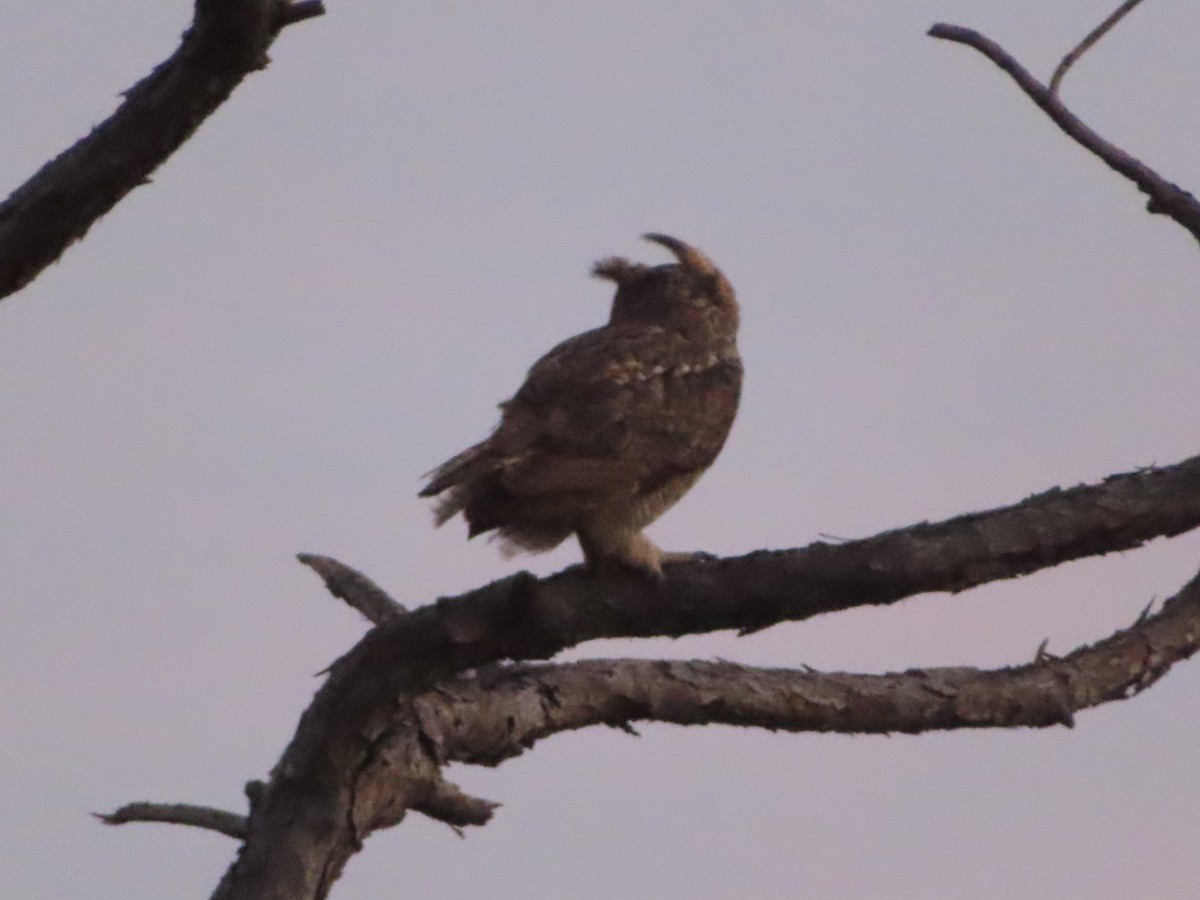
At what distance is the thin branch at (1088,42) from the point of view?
18.7 ft

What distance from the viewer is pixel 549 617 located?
5.31 m

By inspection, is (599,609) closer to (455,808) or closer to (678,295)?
(455,808)

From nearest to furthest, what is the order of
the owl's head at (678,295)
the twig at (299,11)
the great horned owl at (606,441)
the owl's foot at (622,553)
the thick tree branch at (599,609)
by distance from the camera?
the twig at (299,11) < the thick tree branch at (599,609) < the owl's foot at (622,553) < the great horned owl at (606,441) < the owl's head at (678,295)

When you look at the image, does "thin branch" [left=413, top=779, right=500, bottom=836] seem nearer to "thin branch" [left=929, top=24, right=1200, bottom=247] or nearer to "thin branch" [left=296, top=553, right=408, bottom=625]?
"thin branch" [left=296, top=553, right=408, bottom=625]

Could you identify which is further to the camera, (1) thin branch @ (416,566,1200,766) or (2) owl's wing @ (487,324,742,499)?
(2) owl's wing @ (487,324,742,499)

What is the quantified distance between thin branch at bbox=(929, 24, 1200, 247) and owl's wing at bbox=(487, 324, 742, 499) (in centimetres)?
168

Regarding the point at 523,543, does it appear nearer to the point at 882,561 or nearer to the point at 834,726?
the point at 834,726

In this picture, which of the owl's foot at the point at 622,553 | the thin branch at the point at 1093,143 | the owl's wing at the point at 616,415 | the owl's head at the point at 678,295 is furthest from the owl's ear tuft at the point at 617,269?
the thin branch at the point at 1093,143

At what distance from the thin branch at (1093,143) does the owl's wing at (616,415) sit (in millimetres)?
1683

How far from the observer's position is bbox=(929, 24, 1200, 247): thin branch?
5551mm

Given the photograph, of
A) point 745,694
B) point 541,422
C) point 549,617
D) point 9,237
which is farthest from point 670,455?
point 9,237

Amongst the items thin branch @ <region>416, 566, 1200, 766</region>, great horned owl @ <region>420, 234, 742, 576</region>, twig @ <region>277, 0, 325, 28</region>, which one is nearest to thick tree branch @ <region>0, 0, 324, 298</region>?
twig @ <region>277, 0, 325, 28</region>

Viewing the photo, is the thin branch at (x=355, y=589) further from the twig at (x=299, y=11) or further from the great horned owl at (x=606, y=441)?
the twig at (x=299, y=11)

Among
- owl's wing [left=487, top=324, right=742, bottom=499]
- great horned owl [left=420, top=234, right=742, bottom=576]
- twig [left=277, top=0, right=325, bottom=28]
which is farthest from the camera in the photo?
owl's wing [left=487, top=324, right=742, bottom=499]
